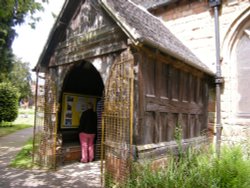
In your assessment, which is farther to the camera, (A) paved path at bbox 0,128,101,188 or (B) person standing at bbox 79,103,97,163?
(B) person standing at bbox 79,103,97,163

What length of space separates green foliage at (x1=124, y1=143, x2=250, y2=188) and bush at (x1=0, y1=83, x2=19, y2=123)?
57.5 feet

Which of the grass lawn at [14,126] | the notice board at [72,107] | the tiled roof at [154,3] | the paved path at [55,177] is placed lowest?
the paved path at [55,177]

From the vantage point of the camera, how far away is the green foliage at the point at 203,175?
422 centimetres

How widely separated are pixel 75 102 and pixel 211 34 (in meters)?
5.30

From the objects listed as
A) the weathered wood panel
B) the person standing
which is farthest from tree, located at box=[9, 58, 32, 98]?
the weathered wood panel

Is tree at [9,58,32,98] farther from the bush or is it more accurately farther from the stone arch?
the stone arch

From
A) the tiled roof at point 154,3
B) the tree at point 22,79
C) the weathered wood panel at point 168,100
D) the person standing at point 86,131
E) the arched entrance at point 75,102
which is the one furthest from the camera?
the tree at point 22,79

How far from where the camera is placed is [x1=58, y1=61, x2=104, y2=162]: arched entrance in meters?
8.32

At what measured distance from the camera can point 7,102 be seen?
19.8m

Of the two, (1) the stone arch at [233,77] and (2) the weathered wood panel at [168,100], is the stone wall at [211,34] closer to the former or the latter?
(1) the stone arch at [233,77]

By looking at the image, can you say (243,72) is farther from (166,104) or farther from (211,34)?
(166,104)

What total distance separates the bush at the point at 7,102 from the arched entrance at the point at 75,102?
42.4 ft

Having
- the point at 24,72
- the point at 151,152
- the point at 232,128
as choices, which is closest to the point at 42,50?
the point at 151,152

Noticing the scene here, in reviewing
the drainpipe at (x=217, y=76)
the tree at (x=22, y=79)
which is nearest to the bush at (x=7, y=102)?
the drainpipe at (x=217, y=76)
